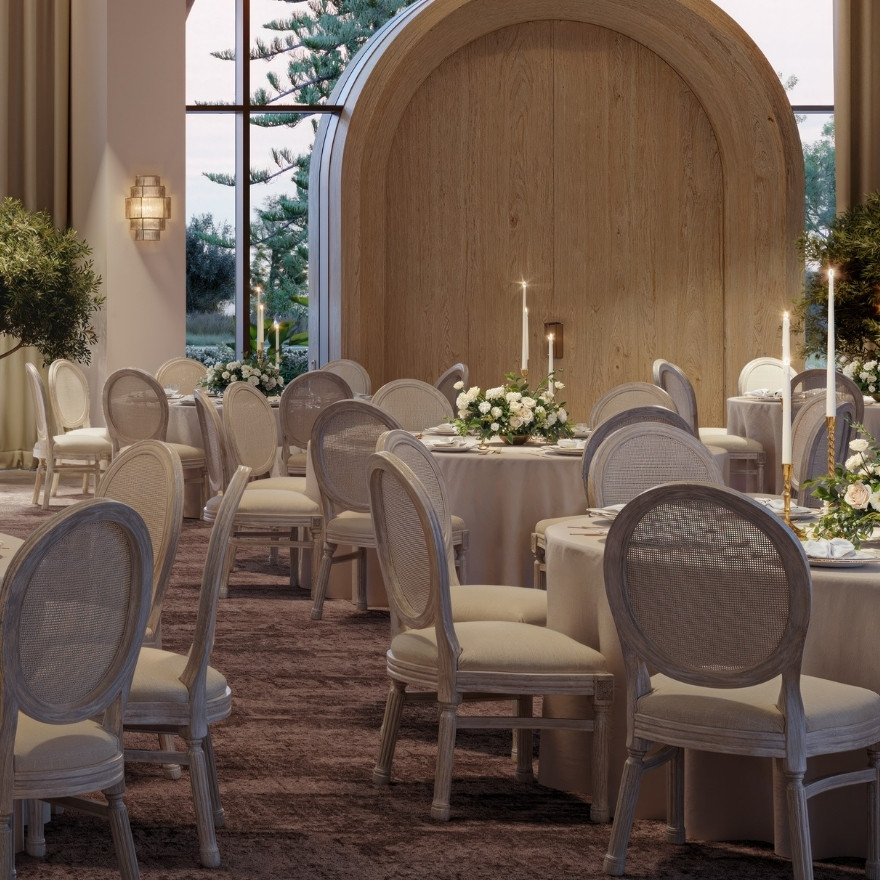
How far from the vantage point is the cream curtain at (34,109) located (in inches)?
416

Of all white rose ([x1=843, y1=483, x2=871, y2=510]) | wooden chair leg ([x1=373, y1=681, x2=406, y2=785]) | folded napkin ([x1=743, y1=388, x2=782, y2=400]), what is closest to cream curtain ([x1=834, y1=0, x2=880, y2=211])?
folded napkin ([x1=743, y1=388, x2=782, y2=400])

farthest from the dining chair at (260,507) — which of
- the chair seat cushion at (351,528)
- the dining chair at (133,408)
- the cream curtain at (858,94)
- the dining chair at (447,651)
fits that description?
the cream curtain at (858,94)

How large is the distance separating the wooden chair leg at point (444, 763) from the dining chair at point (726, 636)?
56 cm

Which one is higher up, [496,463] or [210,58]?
[210,58]

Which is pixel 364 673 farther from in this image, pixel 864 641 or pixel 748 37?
pixel 748 37

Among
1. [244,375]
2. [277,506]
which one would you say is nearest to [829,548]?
[277,506]

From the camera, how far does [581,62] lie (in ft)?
36.2

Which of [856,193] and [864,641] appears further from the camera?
[856,193]

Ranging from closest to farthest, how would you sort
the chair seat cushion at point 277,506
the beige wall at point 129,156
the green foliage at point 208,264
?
the chair seat cushion at point 277,506
the beige wall at point 129,156
the green foliage at point 208,264

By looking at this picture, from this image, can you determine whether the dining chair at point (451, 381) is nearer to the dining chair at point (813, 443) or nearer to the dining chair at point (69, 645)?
the dining chair at point (813, 443)

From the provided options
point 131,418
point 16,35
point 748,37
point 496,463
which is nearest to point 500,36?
point 748,37

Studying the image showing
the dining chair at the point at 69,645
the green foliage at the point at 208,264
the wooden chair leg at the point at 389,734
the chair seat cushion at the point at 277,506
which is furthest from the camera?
the green foliage at the point at 208,264

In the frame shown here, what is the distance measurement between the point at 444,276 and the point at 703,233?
213cm

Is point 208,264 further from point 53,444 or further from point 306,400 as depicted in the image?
point 306,400
